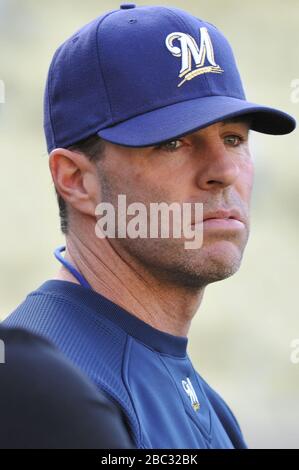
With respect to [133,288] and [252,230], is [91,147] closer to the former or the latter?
[133,288]

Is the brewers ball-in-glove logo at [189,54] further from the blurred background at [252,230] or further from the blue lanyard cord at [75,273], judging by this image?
the blurred background at [252,230]

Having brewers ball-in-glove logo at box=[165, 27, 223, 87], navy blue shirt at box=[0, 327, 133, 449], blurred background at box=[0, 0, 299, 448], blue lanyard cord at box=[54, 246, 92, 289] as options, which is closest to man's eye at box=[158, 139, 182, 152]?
brewers ball-in-glove logo at box=[165, 27, 223, 87]

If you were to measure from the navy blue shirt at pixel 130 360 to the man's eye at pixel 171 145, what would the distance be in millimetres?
289

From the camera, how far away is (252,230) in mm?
5055

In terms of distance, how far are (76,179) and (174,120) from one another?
230mm

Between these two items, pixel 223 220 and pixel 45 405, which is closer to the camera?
pixel 45 405

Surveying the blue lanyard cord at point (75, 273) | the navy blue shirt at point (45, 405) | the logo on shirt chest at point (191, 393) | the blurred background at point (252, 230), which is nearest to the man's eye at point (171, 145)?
the blue lanyard cord at point (75, 273)

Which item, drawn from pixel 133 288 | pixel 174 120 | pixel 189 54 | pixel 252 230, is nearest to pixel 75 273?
pixel 133 288

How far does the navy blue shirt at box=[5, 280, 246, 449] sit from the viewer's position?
162cm

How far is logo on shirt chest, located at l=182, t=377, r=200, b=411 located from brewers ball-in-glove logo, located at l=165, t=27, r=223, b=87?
1.78ft

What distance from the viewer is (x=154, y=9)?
1968 mm
